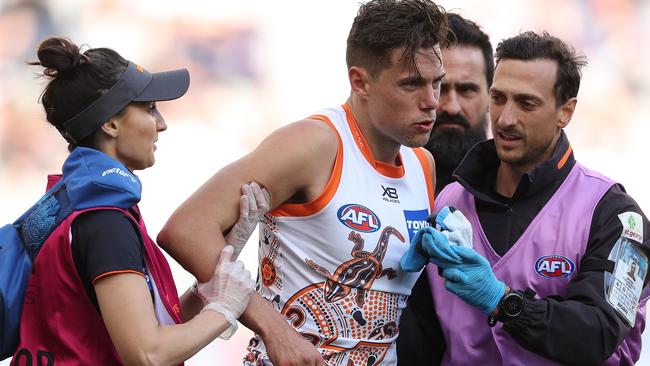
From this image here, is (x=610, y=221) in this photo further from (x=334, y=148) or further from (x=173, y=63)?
(x=173, y=63)

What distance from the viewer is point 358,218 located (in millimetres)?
2918

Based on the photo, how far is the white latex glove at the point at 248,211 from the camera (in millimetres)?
Answer: 2766

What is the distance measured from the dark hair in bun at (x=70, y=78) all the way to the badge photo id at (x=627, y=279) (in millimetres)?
1523

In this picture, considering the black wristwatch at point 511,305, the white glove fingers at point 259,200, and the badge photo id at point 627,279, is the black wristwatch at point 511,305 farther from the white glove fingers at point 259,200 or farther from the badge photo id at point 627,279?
the white glove fingers at point 259,200

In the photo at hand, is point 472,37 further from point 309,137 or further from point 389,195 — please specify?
point 309,137

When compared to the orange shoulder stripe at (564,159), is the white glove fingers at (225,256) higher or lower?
lower

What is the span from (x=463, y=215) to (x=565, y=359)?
1.72 feet

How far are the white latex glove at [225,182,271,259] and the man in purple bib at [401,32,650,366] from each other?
47cm

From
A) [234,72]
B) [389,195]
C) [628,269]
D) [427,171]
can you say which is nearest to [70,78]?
[389,195]

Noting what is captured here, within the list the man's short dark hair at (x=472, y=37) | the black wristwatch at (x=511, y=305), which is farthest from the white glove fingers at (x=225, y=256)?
the man's short dark hair at (x=472, y=37)

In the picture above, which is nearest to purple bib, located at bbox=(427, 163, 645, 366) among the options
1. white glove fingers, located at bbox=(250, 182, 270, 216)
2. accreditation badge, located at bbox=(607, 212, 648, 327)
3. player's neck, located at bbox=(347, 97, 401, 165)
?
accreditation badge, located at bbox=(607, 212, 648, 327)

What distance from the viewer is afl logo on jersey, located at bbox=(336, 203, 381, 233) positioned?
2.90 meters

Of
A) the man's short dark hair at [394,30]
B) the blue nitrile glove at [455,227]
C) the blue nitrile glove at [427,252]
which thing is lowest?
the blue nitrile glove at [427,252]

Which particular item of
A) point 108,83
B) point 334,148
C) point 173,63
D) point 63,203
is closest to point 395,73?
point 334,148
